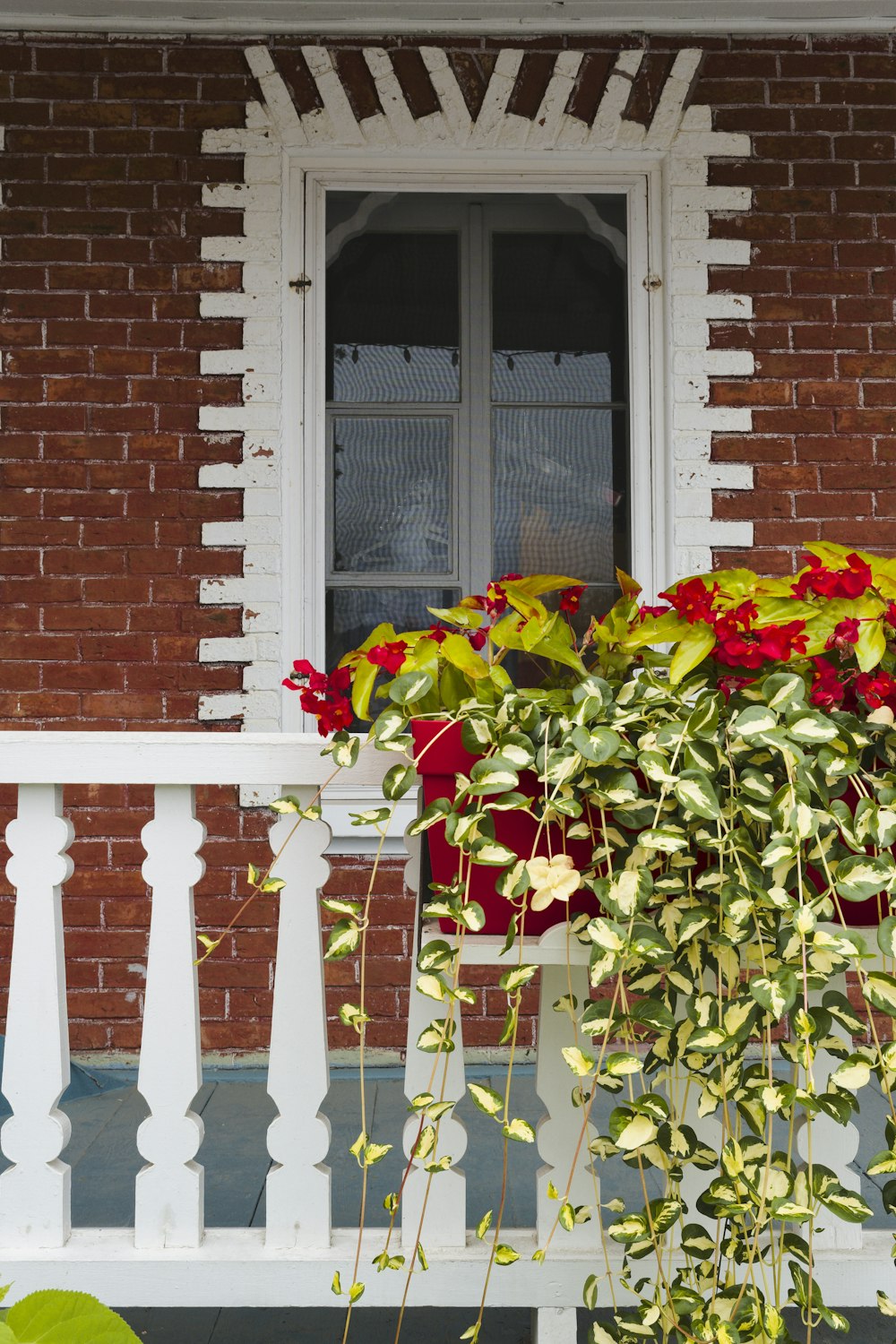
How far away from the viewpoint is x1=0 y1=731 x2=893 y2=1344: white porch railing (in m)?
1.39

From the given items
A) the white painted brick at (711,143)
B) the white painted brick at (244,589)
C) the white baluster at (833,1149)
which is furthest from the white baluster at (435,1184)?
the white painted brick at (711,143)

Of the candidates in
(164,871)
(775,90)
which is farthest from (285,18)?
(164,871)

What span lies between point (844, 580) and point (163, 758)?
92 cm

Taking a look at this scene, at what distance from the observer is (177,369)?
306cm

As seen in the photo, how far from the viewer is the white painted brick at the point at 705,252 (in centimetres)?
308

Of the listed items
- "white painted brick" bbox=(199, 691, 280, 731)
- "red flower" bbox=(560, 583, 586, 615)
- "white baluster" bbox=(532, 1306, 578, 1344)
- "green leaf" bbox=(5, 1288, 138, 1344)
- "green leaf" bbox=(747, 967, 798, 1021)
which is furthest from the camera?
"white painted brick" bbox=(199, 691, 280, 731)

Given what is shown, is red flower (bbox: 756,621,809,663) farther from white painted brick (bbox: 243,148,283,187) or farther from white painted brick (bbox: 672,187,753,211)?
white painted brick (bbox: 243,148,283,187)

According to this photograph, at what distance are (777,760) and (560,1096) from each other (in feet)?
1.95

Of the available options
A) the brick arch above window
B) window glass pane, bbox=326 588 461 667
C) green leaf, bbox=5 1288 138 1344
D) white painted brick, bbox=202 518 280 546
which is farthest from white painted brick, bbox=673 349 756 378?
green leaf, bbox=5 1288 138 1344

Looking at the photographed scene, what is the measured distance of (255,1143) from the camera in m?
2.41

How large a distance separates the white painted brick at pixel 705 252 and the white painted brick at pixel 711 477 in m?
0.60

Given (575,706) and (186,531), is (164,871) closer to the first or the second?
(575,706)

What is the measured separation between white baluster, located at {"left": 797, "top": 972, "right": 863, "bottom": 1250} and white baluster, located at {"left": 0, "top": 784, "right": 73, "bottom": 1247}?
40.5 inches

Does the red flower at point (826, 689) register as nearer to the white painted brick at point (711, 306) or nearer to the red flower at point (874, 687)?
the red flower at point (874, 687)
